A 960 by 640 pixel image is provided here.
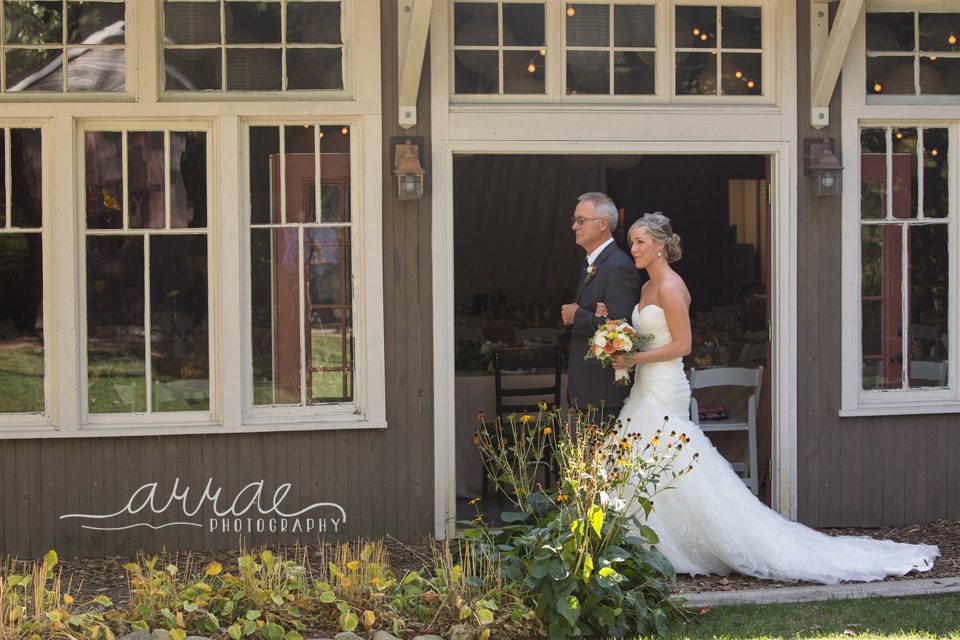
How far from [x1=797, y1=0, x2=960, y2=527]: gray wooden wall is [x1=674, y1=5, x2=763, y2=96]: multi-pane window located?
A: 27 centimetres

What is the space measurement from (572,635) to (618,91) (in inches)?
133

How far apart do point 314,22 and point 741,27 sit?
8.26 feet

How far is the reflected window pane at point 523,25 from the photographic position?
6.90 meters

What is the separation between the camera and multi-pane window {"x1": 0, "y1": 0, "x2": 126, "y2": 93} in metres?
6.64

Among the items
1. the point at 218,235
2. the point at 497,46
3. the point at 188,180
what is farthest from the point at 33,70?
the point at 497,46

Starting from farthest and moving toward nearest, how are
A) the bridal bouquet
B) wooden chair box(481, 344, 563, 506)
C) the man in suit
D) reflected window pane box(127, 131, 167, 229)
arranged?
wooden chair box(481, 344, 563, 506), reflected window pane box(127, 131, 167, 229), the man in suit, the bridal bouquet

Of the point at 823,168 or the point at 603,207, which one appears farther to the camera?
the point at 823,168

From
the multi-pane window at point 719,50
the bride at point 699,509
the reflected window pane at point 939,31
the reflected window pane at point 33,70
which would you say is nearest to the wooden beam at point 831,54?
the multi-pane window at point 719,50

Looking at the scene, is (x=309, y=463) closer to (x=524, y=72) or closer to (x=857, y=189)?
(x=524, y=72)

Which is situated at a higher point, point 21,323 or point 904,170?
point 904,170

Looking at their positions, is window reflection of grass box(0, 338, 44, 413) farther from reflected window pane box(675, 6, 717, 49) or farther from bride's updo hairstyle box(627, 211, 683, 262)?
reflected window pane box(675, 6, 717, 49)

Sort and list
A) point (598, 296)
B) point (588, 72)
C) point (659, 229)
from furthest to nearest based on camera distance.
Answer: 1. point (588, 72)
2. point (598, 296)
3. point (659, 229)

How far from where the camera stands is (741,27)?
7074 mm

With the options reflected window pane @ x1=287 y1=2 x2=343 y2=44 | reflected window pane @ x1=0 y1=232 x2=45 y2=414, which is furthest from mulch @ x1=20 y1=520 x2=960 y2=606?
reflected window pane @ x1=287 y1=2 x2=343 y2=44
